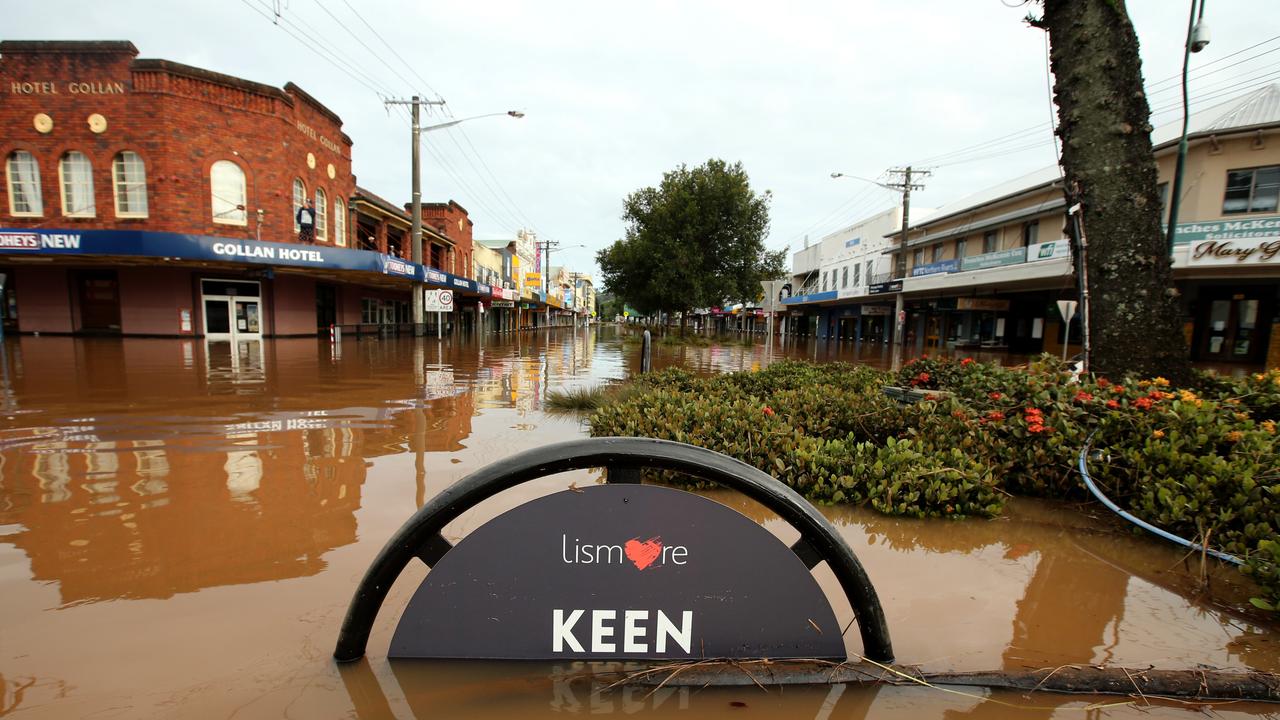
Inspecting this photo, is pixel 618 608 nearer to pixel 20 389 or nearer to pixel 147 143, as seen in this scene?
pixel 20 389

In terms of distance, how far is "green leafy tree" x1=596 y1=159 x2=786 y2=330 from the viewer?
84.5 ft

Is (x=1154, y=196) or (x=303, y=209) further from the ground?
(x=303, y=209)

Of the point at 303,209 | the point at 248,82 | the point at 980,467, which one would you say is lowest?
the point at 980,467

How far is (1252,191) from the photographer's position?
17297 millimetres

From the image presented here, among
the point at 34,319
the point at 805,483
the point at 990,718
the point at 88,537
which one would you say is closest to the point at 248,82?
the point at 34,319

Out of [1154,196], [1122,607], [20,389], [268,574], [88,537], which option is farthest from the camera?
[20,389]

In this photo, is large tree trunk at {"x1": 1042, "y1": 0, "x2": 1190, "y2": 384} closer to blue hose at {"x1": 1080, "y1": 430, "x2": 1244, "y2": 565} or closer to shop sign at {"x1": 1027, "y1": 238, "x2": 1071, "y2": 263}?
blue hose at {"x1": 1080, "y1": 430, "x2": 1244, "y2": 565}

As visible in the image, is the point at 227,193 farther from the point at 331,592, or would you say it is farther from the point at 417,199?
the point at 331,592

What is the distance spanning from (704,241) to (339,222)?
649 inches

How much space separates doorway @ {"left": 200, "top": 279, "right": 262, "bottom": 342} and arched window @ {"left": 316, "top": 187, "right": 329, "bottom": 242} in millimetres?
3389

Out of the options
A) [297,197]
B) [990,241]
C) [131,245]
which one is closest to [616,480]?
[131,245]

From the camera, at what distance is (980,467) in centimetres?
367

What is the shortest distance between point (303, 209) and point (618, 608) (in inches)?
963

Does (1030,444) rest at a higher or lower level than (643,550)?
lower
